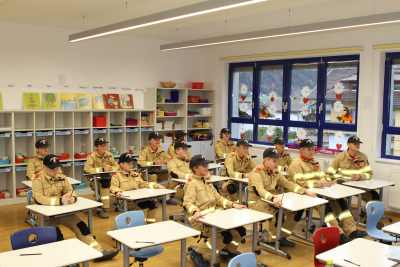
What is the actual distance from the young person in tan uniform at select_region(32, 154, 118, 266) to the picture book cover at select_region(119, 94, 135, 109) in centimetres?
430

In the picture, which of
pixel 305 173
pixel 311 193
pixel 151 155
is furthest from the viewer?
pixel 151 155

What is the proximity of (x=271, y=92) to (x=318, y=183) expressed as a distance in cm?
423

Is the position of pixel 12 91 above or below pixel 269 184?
above

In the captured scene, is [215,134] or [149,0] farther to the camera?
[215,134]

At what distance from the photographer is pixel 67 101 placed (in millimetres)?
8320

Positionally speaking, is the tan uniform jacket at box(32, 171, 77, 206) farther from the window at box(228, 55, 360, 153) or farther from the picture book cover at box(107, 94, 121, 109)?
the window at box(228, 55, 360, 153)

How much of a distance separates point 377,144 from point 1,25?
7.93 metres

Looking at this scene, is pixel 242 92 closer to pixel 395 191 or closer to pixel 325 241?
pixel 395 191

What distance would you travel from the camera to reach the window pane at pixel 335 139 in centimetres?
822

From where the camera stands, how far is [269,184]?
17.7 ft

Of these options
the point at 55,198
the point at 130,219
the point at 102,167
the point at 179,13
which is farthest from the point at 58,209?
the point at 179,13

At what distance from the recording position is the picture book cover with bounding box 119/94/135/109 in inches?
360

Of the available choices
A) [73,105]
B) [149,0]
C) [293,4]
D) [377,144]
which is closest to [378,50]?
[377,144]

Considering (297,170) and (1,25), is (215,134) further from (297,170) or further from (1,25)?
(1,25)
